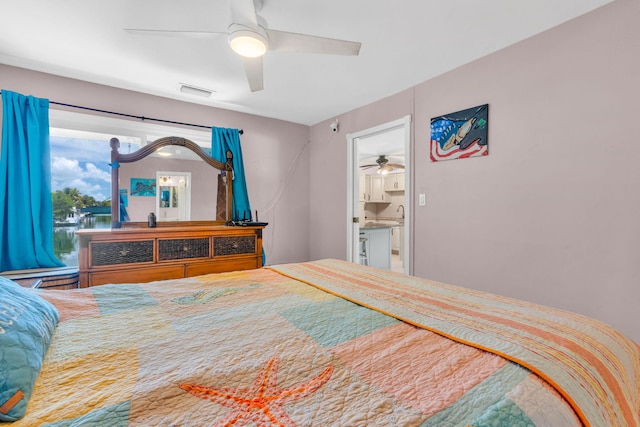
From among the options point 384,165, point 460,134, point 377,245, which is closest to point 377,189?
point 384,165

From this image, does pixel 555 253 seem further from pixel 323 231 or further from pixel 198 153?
pixel 198 153

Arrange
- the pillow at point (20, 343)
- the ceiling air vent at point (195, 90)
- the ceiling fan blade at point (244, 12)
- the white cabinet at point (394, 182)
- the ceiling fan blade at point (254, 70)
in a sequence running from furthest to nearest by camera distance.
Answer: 1. the white cabinet at point (394, 182)
2. the ceiling air vent at point (195, 90)
3. the ceiling fan blade at point (254, 70)
4. the ceiling fan blade at point (244, 12)
5. the pillow at point (20, 343)

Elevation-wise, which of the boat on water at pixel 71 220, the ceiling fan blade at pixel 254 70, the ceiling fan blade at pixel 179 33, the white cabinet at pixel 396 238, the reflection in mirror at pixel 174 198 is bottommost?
the white cabinet at pixel 396 238

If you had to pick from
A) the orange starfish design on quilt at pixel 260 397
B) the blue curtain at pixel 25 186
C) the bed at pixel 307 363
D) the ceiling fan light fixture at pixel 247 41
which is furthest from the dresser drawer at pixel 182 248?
the orange starfish design on quilt at pixel 260 397

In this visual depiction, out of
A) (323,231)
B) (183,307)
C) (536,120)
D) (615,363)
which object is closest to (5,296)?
(183,307)

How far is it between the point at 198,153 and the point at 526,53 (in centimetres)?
311

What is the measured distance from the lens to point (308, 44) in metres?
1.77

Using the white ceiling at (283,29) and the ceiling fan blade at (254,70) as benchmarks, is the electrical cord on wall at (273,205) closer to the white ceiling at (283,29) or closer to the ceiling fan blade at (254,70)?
the white ceiling at (283,29)

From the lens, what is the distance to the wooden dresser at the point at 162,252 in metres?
2.43

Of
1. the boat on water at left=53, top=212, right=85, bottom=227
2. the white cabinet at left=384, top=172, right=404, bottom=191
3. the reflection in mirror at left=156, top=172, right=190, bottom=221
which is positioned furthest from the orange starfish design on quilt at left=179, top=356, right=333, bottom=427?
the white cabinet at left=384, top=172, right=404, bottom=191

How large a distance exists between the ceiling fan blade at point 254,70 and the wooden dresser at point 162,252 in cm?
145

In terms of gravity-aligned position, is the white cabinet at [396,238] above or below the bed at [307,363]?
below

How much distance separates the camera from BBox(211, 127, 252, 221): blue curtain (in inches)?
140

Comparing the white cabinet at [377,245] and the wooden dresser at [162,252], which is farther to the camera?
the white cabinet at [377,245]
